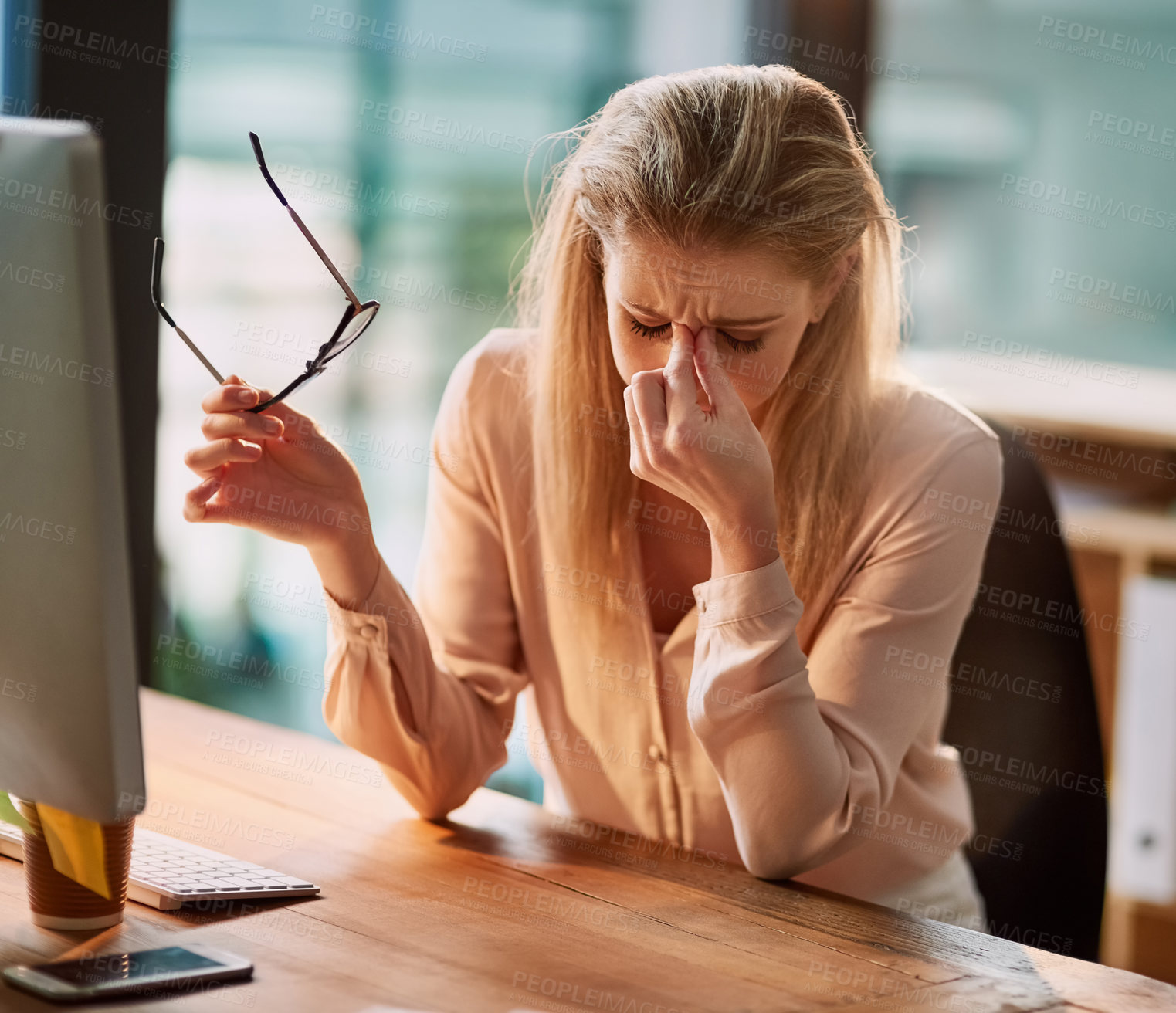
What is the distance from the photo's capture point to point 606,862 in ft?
3.80

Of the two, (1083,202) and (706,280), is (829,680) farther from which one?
(1083,202)

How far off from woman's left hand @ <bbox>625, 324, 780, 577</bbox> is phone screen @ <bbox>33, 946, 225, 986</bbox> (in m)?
0.55

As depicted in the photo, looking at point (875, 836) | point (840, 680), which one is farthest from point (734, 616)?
point (875, 836)

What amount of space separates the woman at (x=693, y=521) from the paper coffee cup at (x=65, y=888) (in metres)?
0.32

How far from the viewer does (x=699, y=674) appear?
3.85 feet

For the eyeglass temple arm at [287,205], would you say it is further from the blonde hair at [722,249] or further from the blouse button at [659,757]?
the blouse button at [659,757]

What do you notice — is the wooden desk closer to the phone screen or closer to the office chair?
the phone screen

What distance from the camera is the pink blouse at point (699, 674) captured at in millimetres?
1157

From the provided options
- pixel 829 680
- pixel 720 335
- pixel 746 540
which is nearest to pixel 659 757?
pixel 829 680

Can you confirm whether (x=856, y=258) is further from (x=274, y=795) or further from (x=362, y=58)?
(x=362, y=58)

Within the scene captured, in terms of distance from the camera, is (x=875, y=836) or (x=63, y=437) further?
(x=875, y=836)

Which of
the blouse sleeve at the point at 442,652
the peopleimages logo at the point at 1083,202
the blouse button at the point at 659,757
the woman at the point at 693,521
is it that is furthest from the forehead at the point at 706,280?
the peopleimages logo at the point at 1083,202

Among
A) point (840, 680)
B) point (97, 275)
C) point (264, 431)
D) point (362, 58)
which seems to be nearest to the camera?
point (97, 275)

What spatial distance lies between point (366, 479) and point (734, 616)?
2.16 metres
